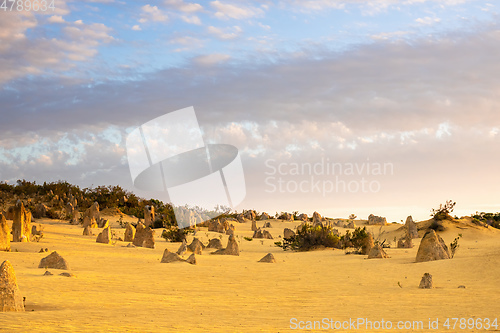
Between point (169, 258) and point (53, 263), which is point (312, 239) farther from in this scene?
point (53, 263)

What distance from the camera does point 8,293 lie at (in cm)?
817

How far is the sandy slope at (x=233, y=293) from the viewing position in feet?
26.0

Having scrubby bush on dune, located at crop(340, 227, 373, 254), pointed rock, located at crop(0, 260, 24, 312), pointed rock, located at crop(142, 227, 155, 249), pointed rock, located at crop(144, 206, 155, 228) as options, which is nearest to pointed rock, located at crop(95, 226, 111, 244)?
pointed rock, located at crop(142, 227, 155, 249)

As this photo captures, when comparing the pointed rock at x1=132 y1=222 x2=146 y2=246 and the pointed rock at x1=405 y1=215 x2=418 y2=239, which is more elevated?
Answer: the pointed rock at x1=405 y1=215 x2=418 y2=239

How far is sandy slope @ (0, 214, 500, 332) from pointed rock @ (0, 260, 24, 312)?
1.08 ft

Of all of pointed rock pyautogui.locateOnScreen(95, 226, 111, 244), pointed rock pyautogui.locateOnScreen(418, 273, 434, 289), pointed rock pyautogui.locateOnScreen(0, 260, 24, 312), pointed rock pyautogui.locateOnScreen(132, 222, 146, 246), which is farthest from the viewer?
Answer: pointed rock pyautogui.locateOnScreen(132, 222, 146, 246)

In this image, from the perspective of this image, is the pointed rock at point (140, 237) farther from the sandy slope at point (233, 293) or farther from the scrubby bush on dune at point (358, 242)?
Answer: the scrubby bush on dune at point (358, 242)

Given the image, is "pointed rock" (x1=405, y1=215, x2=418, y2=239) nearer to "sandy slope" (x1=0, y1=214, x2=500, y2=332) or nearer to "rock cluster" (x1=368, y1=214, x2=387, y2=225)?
"sandy slope" (x1=0, y1=214, x2=500, y2=332)

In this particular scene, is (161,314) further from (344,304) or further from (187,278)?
(187,278)

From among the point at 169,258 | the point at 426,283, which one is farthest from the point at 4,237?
the point at 426,283

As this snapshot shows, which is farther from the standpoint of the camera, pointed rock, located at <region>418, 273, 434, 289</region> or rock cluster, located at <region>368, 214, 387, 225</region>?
rock cluster, located at <region>368, 214, 387, 225</region>

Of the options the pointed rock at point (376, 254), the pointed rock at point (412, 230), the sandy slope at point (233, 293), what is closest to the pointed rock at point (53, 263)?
the sandy slope at point (233, 293)

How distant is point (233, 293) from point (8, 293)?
16.9 feet

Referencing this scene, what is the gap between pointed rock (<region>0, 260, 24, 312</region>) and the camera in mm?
8133
